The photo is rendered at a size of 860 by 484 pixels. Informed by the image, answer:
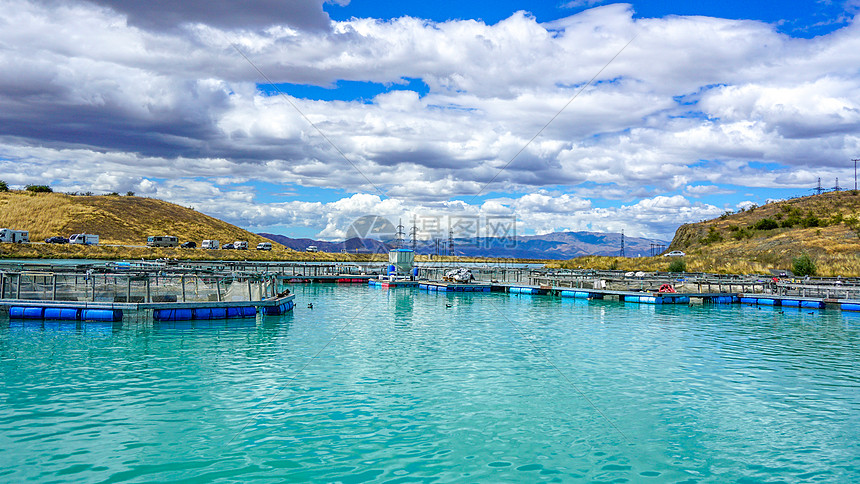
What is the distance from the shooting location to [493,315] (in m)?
47.2

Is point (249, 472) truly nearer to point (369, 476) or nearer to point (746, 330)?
point (369, 476)

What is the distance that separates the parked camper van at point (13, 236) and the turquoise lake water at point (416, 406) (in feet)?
377

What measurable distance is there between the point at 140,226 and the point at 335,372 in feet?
613

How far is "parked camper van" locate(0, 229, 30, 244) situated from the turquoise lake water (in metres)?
115

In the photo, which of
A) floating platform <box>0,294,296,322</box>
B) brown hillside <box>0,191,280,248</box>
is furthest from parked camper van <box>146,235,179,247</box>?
floating platform <box>0,294,296,322</box>

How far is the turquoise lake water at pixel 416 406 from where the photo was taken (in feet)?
44.9

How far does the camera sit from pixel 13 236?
12619 cm

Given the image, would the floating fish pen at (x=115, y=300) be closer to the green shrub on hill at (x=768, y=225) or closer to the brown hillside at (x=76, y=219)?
the green shrub on hill at (x=768, y=225)

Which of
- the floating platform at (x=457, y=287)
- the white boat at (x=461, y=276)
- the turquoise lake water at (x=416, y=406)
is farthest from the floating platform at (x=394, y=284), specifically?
the turquoise lake water at (x=416, y=406)

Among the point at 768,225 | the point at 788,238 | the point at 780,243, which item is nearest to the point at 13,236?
the point at 780,243

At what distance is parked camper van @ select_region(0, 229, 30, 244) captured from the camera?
407 ft

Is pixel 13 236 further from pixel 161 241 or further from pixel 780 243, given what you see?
pixel 780 243

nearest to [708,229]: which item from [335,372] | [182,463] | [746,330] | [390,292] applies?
[390,292]

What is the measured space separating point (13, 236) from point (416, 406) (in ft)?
462
